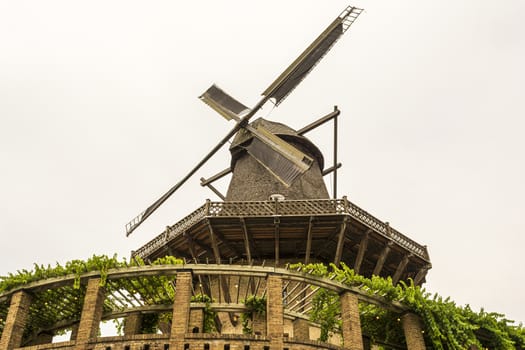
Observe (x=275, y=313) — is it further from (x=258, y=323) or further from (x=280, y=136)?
(x=280, y=136)

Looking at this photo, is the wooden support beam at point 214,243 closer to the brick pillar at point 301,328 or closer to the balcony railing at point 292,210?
the balcony railing at point 292,210

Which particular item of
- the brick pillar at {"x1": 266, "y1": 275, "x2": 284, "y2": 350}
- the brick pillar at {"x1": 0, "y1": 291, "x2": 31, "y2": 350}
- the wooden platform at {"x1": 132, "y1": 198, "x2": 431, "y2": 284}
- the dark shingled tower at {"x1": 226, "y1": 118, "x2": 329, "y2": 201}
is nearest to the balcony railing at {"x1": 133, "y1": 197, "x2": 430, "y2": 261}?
the wooden platform at {"x1": 132, "y1": 198, "x2": 431, "y2": 284}

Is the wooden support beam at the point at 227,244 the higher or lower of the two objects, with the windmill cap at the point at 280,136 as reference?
lower

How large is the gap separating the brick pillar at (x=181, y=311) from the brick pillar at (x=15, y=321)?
3770 millimetres

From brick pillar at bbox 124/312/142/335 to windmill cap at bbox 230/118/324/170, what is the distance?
10.3 metres

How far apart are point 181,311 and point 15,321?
406cm

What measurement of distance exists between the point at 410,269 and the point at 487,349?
18.9 feet

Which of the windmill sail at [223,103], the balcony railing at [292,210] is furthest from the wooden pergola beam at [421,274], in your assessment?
the windmill sail at [223,103]

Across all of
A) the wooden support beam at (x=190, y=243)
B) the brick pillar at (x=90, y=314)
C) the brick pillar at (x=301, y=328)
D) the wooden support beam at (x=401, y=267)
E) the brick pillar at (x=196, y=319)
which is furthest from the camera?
the wooden support beam at (x=401, y=267)

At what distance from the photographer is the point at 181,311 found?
11133 mm

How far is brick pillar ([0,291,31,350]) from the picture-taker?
38.1 ft

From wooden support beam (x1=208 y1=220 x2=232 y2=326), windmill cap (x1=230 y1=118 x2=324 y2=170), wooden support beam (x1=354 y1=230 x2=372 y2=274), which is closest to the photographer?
wooden support beam (x1=208 y1=220 x2=232 y2=326)

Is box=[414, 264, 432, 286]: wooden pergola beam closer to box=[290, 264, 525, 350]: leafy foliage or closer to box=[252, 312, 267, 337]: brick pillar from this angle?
box=[290, 264, 525, 350]: leafy foliage

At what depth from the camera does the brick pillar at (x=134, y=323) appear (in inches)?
535
